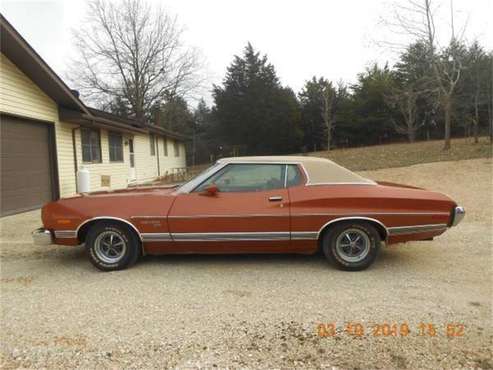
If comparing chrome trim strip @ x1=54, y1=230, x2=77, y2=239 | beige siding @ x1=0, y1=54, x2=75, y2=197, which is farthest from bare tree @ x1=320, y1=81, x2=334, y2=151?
chrome trim strip @ x1=54, y1=230, x2=77, y2=239

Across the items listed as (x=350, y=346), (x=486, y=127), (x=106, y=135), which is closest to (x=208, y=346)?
(x=350, y=346)

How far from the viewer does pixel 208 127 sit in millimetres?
37188

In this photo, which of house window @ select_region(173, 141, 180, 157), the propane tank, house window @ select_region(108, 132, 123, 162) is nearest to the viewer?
the propane tank

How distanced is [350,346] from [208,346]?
3.61 ft

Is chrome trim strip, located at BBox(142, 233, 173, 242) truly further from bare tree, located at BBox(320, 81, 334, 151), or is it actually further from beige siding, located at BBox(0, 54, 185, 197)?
bare tree, located at BBox(320, 81, 334, 151)

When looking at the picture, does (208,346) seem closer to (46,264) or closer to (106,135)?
(46,264)

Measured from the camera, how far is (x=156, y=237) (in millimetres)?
4023

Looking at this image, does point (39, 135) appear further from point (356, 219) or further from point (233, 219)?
point (356, 219)

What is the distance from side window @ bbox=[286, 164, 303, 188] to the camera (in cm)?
411

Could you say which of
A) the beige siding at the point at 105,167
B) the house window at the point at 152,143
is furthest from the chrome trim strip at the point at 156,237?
the house window at the point at 152,143

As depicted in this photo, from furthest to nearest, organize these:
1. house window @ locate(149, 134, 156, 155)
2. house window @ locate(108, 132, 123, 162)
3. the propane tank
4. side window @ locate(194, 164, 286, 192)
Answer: house window @ locate(149, 134, 156, 155), house window @ locate(108, 132, 123, 162), the propane tank, side window @ locate(194, 164, 286, 192)

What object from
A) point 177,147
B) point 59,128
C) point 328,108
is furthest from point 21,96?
point 328,108

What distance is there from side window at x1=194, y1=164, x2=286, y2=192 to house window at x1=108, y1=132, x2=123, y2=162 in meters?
10.9

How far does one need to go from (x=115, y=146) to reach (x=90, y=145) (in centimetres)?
225
